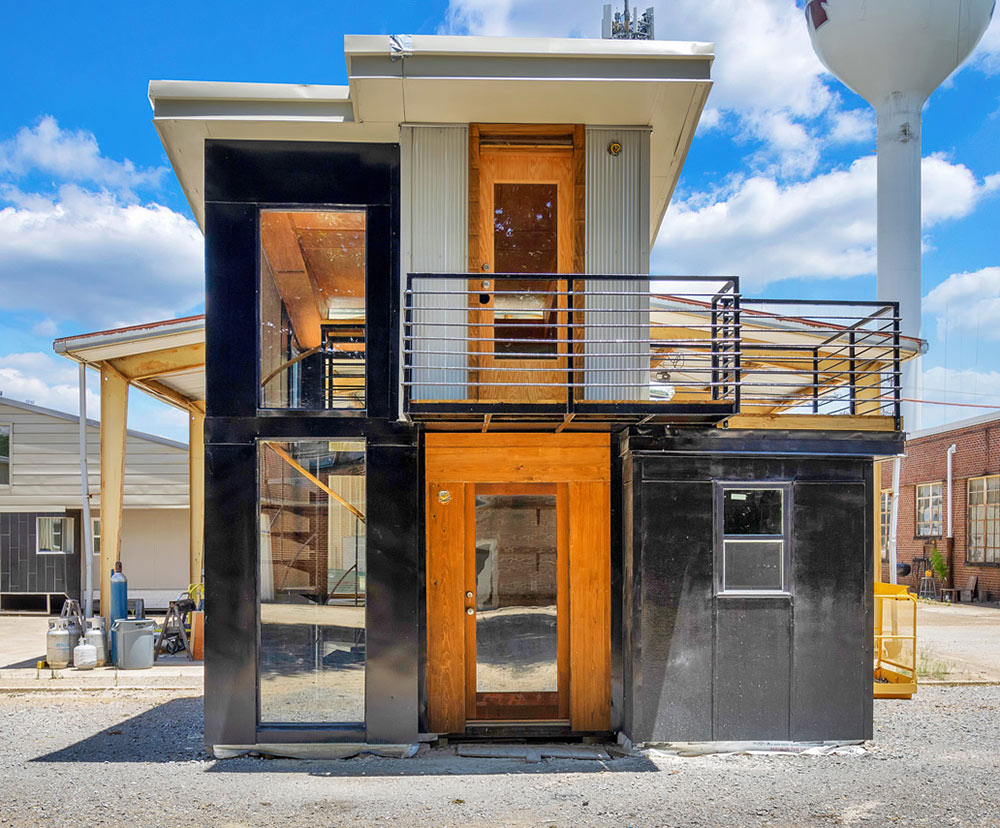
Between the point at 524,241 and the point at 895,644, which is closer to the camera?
the point at 524,241

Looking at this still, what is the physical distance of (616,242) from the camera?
8.05m

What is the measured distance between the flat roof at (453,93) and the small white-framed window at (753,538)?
351cm

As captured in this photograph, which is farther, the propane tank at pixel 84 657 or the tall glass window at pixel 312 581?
the propane tank at pixel 84 657

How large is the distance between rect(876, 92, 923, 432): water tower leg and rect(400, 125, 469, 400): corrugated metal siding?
21674 millimetres

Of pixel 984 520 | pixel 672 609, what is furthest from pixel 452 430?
pixel 984 520

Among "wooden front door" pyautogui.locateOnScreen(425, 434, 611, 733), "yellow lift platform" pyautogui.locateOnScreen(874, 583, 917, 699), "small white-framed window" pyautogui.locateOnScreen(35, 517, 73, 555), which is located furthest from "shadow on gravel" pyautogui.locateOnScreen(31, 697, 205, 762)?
"small white-framed window" pyautogui.locateOnScreen(35, 517, 73, 555)

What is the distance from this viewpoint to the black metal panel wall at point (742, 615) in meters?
7.82

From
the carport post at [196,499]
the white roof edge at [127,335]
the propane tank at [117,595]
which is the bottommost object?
the propane tank at [117,595]

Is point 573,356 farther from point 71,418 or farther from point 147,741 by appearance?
point 71,418

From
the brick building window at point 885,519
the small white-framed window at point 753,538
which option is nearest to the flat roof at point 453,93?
the small white-framed window at point 753,538

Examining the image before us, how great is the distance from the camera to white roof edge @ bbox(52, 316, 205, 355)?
1300 cm

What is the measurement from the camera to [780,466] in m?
8.07

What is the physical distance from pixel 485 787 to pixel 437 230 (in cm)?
491

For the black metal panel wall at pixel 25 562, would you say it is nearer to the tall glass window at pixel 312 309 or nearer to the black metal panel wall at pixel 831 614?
the tall glass window at pixel 312 309
